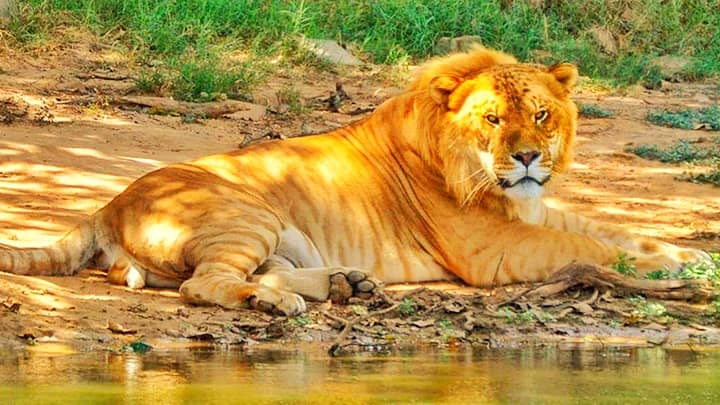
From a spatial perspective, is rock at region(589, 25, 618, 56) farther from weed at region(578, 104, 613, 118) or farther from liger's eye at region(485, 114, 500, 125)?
liger's eye at region(485, 114, 500, 125)

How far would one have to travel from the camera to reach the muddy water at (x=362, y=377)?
4.91 meters

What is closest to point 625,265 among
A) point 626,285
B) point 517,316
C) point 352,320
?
point 626,285

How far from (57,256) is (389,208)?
1674 mm

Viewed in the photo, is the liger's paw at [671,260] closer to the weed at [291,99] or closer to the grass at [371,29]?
A: the weed at [291,99]

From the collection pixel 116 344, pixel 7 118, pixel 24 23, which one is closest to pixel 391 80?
pixel 24 23

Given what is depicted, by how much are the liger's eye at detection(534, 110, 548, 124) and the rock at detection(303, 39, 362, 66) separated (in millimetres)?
5776

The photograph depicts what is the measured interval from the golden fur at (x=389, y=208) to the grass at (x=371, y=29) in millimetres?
3687

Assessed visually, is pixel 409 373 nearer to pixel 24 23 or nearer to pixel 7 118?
pixel 7 118

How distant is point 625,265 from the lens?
300 inches

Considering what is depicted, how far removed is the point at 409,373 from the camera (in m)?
5.49

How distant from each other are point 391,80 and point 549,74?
5.33 metres

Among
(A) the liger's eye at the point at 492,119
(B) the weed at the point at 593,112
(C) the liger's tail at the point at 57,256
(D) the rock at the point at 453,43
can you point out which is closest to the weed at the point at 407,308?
(A) the liger's eye at the point at 492,119

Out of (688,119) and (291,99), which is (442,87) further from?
(688,119)

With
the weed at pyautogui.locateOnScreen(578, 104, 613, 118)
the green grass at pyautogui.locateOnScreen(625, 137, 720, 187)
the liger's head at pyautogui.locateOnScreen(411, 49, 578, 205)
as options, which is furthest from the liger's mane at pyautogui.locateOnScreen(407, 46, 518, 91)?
the weed at pyautogui.locateOnScreen(578, 104, 613, 118)
